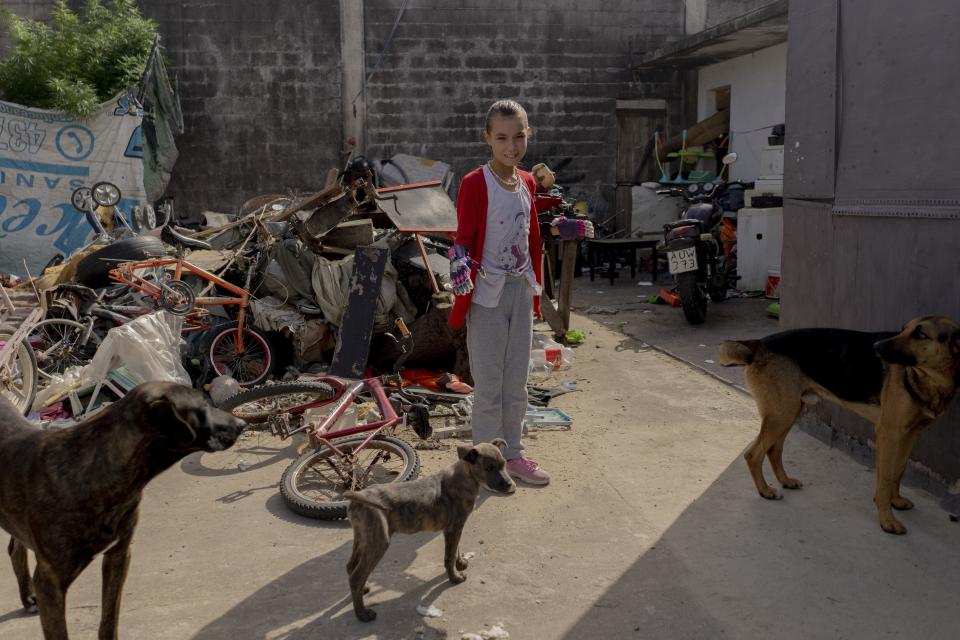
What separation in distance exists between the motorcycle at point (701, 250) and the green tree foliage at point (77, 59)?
897cm

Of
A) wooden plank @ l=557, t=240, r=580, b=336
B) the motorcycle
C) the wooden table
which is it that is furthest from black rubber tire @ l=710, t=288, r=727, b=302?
wooden plank @ l=557, t=240, r=580, b=336

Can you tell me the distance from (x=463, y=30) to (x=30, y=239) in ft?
26.9

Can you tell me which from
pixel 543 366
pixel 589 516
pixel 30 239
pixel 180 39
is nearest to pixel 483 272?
pixel 589 516

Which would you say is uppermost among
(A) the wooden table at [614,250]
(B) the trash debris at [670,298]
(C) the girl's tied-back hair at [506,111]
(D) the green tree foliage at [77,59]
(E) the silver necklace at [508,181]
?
(D) the green tree foliage at [77,59]

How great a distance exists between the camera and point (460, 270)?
3.94m

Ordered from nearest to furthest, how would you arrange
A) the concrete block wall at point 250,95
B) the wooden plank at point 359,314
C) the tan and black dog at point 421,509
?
the tan and black dog at point 421,509
the wooden plank at point 359,314
the concrete block wall at point 250,95

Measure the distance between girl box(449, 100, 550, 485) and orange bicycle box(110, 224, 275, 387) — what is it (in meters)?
2.76

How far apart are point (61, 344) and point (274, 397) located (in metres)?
2.33

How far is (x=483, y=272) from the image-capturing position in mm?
4117

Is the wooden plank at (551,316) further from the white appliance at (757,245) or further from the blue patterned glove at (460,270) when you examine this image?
the blue patterned glove at (460,270)

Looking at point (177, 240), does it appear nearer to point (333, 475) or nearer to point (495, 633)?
point (333, 475)

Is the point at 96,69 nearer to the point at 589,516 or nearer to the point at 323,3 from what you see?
the point at 323,3

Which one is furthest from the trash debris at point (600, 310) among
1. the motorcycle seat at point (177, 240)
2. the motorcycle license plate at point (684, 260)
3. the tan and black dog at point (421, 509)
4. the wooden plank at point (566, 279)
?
the tan and black dog at point (421, 509)

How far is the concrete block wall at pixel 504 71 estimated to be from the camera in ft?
47.5
